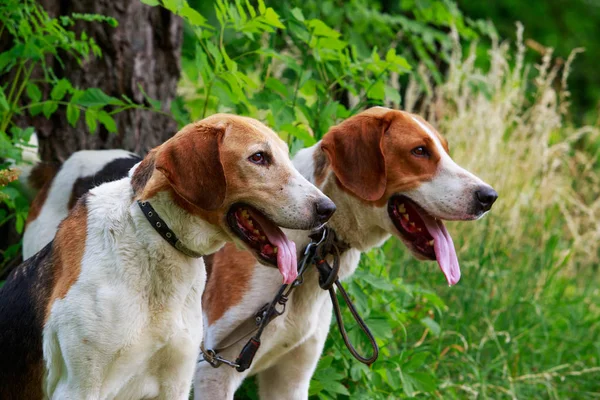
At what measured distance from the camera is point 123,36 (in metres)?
5.38

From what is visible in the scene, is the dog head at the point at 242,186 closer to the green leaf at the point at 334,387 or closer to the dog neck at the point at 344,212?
the dog neck at the point at 344,212

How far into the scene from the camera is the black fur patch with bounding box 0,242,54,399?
3336mm

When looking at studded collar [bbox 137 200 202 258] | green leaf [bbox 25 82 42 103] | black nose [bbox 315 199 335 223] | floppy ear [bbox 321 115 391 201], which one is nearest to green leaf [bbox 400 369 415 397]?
floppy ear [bbox 321 115 391 201]

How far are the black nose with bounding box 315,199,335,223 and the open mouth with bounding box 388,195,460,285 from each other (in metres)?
0.71

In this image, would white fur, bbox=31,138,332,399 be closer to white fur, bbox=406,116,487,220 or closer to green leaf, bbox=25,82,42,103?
white fur, bbox=406,116,487,220

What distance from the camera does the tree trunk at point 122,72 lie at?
5.28 meters

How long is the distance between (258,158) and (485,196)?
3.45 ft

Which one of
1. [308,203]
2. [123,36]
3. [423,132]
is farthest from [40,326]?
[123,36]

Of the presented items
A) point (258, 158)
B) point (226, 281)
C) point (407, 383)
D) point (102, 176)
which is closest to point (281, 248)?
point (258, 158)

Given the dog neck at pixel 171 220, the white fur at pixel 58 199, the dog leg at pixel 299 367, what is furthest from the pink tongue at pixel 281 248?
the white fur at pixel 58 199

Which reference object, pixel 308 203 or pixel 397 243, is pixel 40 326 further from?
pixel 397 243

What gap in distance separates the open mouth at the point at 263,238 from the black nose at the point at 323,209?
179 mm

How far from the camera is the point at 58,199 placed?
4.55m

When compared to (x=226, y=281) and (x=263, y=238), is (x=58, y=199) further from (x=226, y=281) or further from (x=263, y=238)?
(x=263, y=238)
